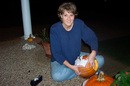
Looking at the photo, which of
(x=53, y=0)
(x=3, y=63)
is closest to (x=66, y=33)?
(x=3, y=63)

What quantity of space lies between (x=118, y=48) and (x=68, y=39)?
2.92 meters

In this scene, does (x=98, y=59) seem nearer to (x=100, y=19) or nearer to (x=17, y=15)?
(x=100, y=19)

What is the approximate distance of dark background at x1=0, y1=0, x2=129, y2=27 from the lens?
966 cm

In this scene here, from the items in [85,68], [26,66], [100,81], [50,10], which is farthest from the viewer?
[50,10]

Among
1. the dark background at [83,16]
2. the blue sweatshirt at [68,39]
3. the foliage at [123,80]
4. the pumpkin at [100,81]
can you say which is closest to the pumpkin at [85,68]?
the blue sweatshirt at [68,39]

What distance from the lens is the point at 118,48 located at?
5.94 m

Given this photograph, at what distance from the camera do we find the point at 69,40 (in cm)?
338

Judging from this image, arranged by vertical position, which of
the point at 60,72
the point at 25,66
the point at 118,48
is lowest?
the point at 118,48

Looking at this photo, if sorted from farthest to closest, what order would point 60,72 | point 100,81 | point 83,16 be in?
point 83,16, point 60,72, point 100,81

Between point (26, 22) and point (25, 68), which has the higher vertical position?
point (26, 22)

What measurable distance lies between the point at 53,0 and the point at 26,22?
942cm

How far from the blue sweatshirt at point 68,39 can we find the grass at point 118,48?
1.79 m

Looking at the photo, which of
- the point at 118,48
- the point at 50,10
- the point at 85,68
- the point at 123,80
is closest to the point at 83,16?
the point at 50,10

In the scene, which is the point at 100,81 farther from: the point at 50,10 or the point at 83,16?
the point at 50,10
